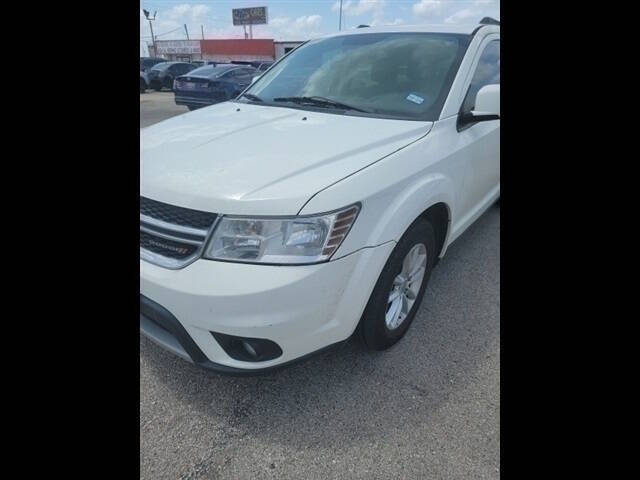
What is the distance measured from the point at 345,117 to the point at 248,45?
29.7 metres

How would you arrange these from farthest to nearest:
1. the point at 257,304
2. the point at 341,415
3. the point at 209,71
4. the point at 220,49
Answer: the point at 220,49 < the point at 209,71 < the point at 341,415 < the point at 257,304

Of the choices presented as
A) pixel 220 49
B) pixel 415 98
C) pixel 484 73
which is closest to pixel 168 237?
pixel 415 98

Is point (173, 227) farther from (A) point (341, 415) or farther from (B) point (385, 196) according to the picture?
(A) point (341, 415)

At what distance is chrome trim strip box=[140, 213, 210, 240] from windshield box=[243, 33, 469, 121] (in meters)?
1.40

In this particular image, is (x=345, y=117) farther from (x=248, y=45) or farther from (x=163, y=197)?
(x=248, y=45)

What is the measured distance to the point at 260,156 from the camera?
6.42 ft

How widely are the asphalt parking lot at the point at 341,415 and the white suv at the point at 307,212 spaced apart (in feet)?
0.80

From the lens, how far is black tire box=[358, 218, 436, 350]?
197 centimetres

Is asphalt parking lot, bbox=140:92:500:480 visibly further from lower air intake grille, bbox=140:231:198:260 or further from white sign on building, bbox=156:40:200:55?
white sign on building, bbox=156:40:200:55

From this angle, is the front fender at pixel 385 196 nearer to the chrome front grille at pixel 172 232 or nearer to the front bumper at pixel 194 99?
the chrome front grille at pixel 172 232

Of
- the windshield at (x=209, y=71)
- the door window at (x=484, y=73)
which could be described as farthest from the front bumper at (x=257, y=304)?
the windshield at (x=209, y=71)

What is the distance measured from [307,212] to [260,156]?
1.67 ft
